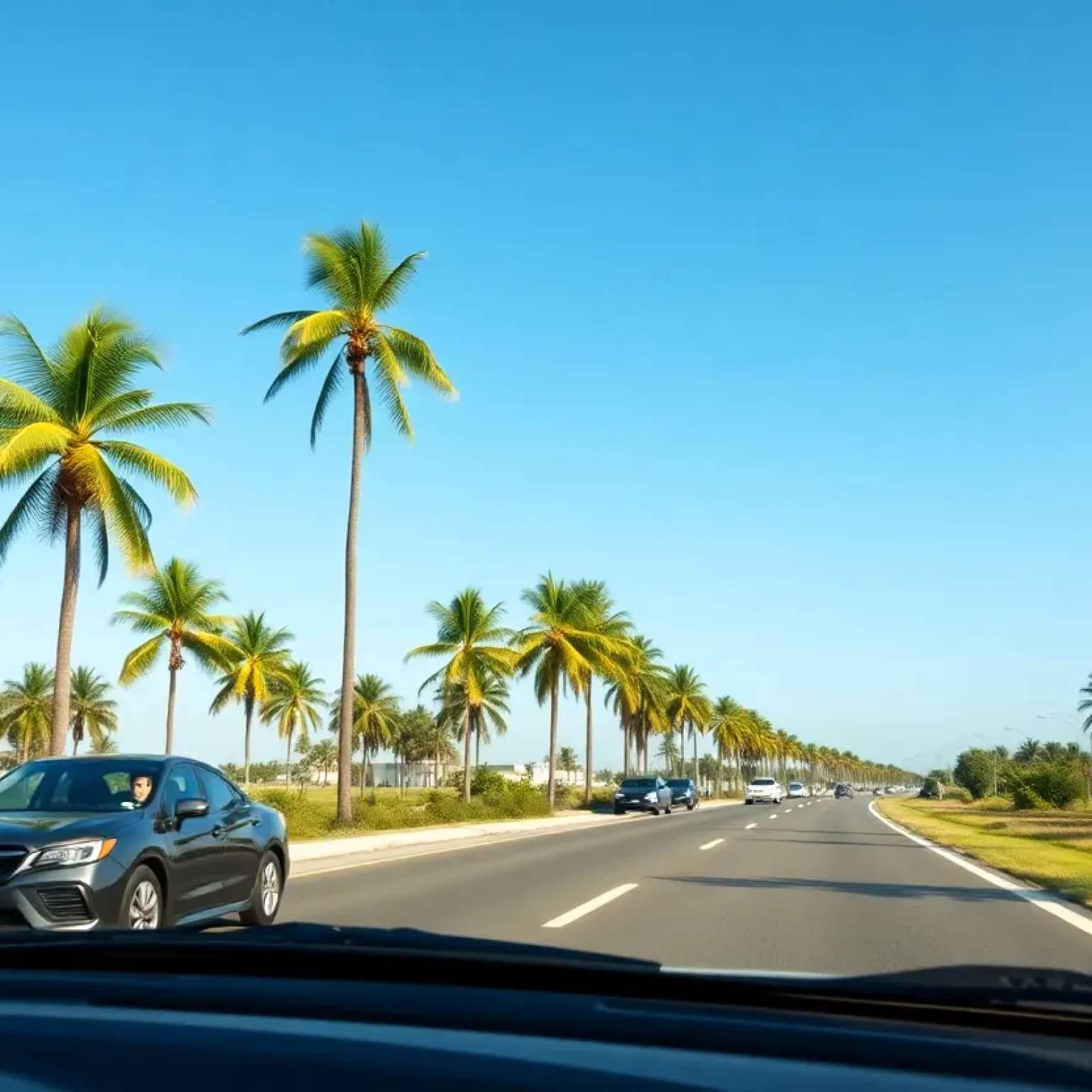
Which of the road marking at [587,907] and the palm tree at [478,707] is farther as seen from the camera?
the palm tree at [478,707]

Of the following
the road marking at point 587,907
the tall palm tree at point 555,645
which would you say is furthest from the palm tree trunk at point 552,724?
the road marking at point 587,907

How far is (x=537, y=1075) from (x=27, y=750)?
83.0 metres

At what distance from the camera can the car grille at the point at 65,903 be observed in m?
7.89

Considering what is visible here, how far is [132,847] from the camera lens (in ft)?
28.0

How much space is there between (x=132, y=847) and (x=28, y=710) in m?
73.1

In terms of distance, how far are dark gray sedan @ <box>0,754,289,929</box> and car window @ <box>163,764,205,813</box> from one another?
0.4 inches

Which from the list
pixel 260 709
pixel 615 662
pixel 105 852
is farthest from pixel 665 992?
pixel 260 709

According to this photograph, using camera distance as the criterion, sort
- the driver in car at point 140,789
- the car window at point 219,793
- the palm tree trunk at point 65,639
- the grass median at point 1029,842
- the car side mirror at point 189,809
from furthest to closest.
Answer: the palm tree trunk at point 65,639, the grass median at point 1029,842, the car window at point 219,793, the driver in car at point 140,789, the car side mirror at point 189,809

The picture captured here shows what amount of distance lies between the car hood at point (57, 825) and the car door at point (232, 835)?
1.19 meters

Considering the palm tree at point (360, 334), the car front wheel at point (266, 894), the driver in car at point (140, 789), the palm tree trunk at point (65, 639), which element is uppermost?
the palm tree at point (360, 334)

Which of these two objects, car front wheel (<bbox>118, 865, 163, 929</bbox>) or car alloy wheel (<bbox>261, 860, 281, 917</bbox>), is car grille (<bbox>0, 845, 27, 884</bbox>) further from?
car alloy wheel (<bbox>261, 860, 281, 917</bbox>)

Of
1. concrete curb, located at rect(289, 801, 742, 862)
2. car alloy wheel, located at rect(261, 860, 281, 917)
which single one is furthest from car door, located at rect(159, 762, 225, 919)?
concrete curb, located at rect(289, 801, 742, 862)

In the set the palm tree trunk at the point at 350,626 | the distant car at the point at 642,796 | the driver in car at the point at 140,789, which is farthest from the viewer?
the distant car at the point at 642,796

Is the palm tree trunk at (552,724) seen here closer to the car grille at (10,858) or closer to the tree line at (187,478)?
the tree line at (187,478)
